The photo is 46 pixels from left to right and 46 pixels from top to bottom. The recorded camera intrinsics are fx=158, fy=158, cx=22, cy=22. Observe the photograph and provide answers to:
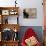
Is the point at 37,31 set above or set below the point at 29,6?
below

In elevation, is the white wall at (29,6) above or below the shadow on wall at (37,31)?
above

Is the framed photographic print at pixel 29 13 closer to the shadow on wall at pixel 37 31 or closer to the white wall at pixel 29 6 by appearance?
the white wall at pixel 29 6

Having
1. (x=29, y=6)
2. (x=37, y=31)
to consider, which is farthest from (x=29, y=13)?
(x=37, y=31)

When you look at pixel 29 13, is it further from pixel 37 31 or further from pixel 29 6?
pixel 37 31

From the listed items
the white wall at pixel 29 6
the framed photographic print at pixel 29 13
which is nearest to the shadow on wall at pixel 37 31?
the white wall at pixel 29 6

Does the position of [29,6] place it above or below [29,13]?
above

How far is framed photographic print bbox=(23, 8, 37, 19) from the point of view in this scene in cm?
555

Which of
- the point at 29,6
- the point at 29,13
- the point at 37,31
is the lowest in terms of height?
the point at 37,31

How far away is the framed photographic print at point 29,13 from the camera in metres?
5.55

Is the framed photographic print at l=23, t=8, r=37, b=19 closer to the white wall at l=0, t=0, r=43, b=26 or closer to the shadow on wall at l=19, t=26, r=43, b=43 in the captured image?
the white wall at l=0, t=0, r=43, b=26

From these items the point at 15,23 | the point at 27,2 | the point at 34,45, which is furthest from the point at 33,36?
the point at 27,2

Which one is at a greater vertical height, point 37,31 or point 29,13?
point 29,13

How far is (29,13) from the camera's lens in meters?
5.58

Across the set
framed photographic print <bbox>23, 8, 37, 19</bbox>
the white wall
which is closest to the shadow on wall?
the white wall
